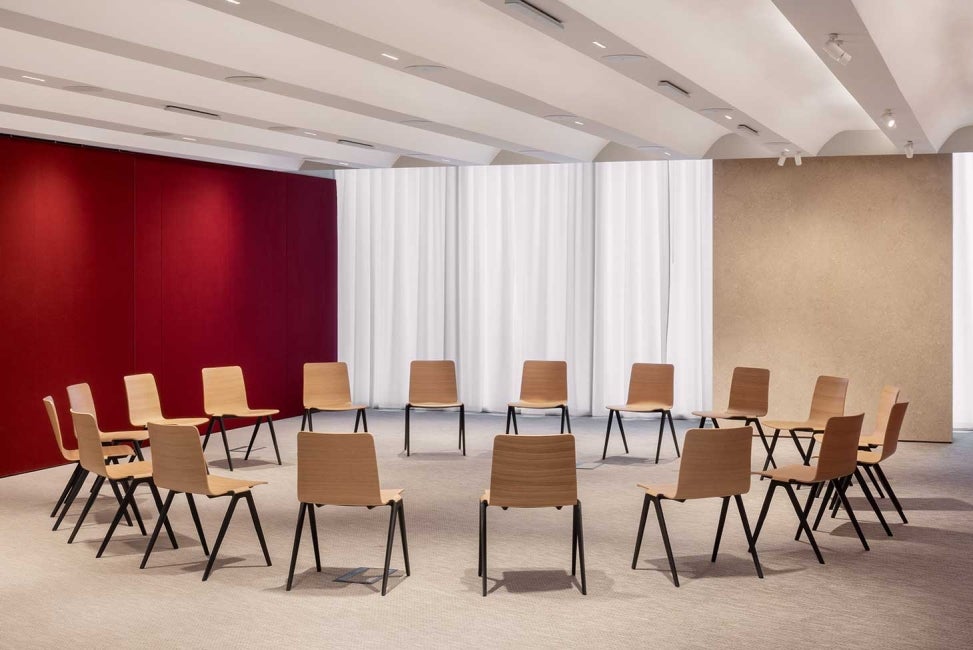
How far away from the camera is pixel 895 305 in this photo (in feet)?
37.1

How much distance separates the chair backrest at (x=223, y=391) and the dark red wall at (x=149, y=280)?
1.22m

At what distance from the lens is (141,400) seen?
9281mm

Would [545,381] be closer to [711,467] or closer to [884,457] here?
[884,457]

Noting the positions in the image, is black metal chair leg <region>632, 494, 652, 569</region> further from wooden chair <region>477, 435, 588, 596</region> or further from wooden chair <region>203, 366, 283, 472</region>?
wooden chair <region>203, 366, 283, 472</region>

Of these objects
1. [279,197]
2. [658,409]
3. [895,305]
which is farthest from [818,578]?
[279,197]

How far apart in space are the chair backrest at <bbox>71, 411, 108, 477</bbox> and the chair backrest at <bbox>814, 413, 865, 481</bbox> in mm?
4576

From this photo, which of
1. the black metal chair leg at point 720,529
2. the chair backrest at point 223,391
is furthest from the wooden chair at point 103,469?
the black metal chair leg at point 720,529

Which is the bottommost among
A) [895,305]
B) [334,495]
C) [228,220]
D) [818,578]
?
[818,578]

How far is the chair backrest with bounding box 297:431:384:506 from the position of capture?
18.9ft

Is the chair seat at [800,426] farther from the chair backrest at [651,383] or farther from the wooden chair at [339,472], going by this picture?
the wooden chair at [339,472]

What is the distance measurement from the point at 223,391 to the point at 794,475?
584cm

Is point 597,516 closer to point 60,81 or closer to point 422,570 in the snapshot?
point 422,570

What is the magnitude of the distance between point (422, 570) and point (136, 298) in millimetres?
5875

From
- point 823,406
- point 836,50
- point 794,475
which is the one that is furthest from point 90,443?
point 823,406
